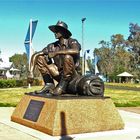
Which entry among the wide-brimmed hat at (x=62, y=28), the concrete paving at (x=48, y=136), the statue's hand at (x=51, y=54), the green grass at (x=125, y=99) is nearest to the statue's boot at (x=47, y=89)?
the statue's hand at (x=51, y=54)

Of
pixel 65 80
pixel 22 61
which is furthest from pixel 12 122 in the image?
pixel 22 61

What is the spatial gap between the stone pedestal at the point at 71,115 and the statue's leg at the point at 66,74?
479 mm

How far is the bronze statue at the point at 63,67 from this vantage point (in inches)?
313

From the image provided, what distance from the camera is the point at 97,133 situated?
7.42 m

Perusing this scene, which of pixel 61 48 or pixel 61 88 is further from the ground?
pixel 61 48

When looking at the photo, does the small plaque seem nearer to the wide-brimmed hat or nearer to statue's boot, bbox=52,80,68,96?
statue's boot, bbox=52,80,68,96

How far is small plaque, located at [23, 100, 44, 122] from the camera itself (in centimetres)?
778

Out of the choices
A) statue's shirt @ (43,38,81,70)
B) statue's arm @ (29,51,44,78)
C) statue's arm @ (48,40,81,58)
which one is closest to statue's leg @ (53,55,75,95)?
statue's arm @ (48,40,81,58)

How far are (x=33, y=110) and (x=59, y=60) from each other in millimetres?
1268

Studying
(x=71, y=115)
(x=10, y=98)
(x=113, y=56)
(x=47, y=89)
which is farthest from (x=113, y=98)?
(x=113, y=56)

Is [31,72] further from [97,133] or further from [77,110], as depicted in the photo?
[97,133]

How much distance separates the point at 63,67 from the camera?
26.2 feet

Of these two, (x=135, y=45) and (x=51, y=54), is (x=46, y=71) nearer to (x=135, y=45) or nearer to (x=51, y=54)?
(x=51, y=54)

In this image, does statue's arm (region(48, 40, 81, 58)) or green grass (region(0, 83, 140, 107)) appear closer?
statue's arm (region(48, 40, 81, 58))
